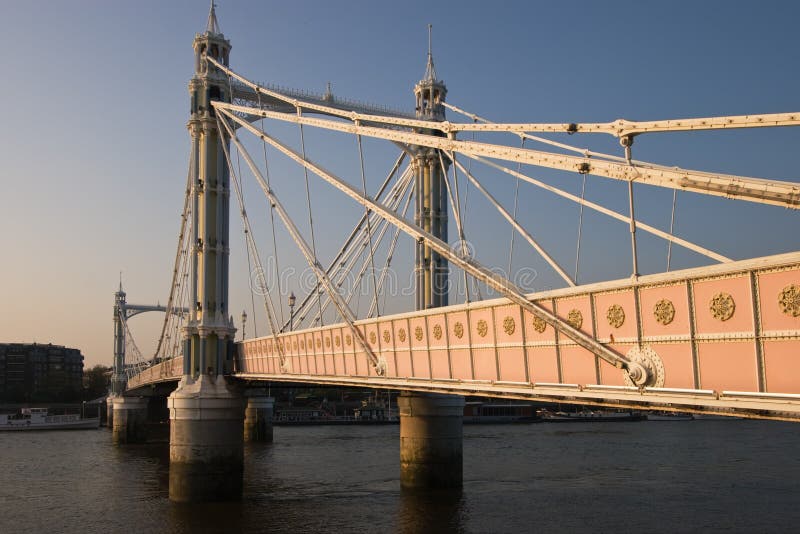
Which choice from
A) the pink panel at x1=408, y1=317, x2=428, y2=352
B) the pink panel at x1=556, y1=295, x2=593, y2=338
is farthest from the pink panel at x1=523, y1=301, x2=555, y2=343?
the pink panel at x1=408, y1=317, x2=428, y2=352

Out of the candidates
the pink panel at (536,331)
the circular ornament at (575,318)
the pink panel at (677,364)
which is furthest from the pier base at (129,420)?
the pink panel at (677,364)

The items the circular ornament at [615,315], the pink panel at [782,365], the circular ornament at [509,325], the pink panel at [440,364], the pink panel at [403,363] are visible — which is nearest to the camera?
the pink panel at [782,365]

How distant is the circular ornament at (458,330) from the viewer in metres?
24.4

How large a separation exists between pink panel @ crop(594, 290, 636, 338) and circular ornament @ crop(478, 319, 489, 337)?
15.9 feet

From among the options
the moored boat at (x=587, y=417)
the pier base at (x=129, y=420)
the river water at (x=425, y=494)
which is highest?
the pier base at (x=129, y=420)

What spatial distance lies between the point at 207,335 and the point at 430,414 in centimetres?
1313

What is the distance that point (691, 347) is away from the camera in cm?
1627

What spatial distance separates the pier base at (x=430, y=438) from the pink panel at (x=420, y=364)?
14.7m

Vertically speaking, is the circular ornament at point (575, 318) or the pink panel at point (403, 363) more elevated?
the circular ornament at point (575, 318)

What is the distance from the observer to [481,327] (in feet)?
76.6

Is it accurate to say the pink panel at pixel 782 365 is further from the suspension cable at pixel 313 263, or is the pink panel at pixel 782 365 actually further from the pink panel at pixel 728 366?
the suspension cable at pixel 313 263

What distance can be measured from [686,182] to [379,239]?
96.6 ft

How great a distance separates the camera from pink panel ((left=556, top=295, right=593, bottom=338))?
19.1 m

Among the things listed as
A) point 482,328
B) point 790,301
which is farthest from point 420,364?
point 790,301
